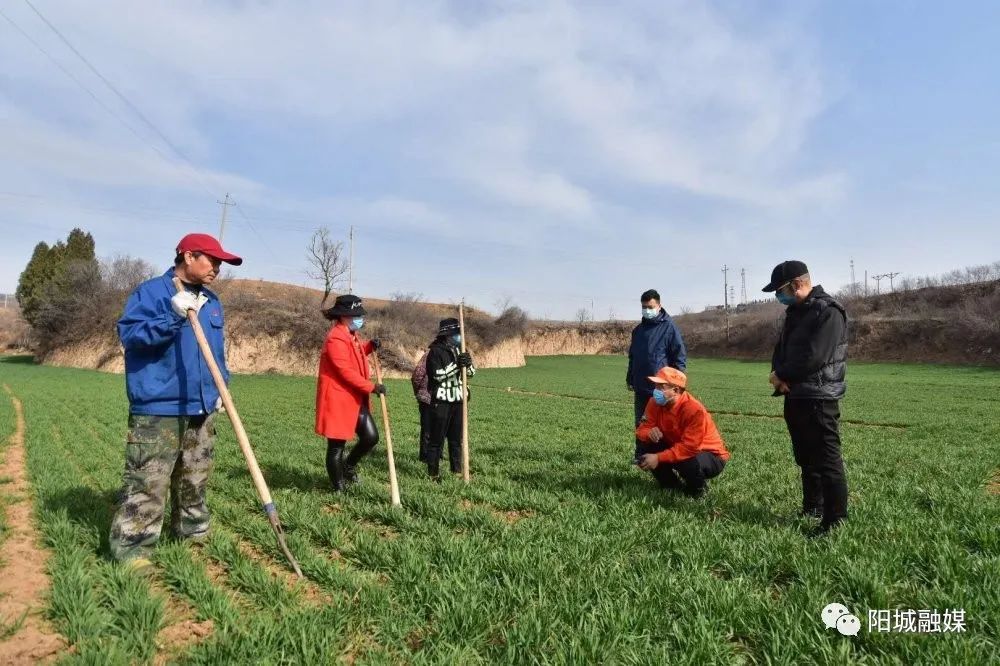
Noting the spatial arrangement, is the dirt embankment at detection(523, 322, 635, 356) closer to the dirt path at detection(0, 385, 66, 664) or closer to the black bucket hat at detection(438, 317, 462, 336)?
the black bucket hat at detection(438, 317, 462, 336)

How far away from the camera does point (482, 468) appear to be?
7863mm

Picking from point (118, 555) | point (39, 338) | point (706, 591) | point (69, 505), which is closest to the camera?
point (706, 591)

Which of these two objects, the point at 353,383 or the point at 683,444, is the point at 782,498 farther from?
the point at 353,383

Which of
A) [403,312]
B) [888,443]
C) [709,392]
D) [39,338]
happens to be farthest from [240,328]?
[888,443]

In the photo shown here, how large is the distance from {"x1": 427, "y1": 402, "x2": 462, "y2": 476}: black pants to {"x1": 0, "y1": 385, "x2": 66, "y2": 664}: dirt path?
3.95 m

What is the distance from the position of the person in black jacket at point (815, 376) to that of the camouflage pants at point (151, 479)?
501 cm

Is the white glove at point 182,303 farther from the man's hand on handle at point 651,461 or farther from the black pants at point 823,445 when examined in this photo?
the black pants at point 823,445

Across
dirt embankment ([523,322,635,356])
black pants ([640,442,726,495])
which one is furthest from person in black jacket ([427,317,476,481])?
dirt embankment ([523,322,635,356])

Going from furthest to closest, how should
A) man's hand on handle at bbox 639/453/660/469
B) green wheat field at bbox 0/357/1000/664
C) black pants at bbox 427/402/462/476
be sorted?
1. black pants at bbox 427/402/462/476
2. man's hand on handle at bbox 639/453/660/469
3. green wheat field at bbox 0/357/1000/664

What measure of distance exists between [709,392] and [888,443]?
16.0 m

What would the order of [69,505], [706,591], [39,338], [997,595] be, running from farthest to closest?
[39,338], [69,505], [706,591], [997,595]

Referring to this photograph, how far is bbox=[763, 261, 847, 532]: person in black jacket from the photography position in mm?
4637

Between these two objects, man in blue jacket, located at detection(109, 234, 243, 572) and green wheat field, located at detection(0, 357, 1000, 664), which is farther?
man in blue jacket, located at detection(109, 234, 243, 572)

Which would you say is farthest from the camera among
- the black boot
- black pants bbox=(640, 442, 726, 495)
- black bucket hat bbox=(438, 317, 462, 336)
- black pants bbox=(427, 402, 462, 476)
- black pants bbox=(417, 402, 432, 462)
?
black bucket hat bbox=(438, 317, 462, 336)
